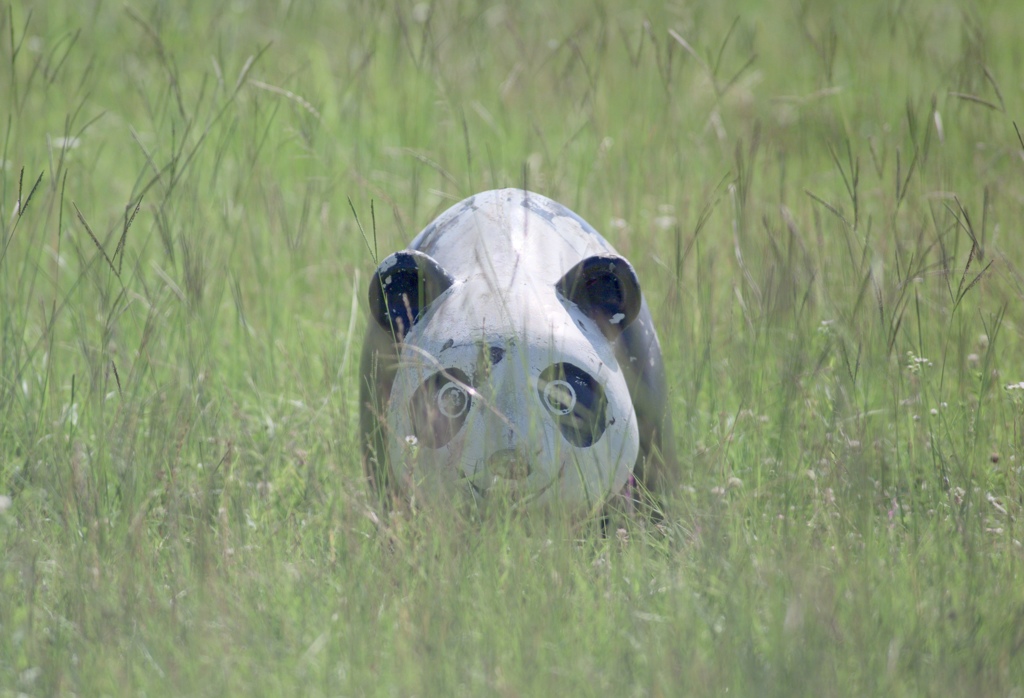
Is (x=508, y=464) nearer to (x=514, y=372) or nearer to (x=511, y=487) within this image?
(x=511, y=487)

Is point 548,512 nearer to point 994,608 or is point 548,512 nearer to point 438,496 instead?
point 438,496

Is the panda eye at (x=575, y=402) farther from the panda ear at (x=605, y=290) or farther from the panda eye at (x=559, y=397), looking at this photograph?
the panda ear at (x=605, y=290)

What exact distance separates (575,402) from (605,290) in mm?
381

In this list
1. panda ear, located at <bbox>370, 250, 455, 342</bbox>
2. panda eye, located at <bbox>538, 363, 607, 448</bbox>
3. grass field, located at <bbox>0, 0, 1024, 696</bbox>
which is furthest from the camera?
panda ear, located at <bbox>370, 250, 455, 342</bbox>

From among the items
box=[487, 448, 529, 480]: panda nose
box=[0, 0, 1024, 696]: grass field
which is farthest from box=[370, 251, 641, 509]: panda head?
box=[0, 0, 1024, 696]: grass field

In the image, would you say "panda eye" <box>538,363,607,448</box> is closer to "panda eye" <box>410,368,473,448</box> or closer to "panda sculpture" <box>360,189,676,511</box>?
"panda sculpture" <box>360,189,676,511</box>

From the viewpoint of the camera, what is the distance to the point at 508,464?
8.45 ft

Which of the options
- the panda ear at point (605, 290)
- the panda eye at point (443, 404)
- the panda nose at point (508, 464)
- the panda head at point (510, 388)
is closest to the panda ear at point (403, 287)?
the panda head at point (510, 388)

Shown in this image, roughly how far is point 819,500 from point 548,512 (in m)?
0.69

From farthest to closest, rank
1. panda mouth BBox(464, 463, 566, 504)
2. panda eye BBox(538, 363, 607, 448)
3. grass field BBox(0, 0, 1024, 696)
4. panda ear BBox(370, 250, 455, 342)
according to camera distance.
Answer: panda ear BBox(370, 250, 455, 342) → panda eye BBox(538, 363, 607, 448) → panda mouth BBox(464, 463, 566, 504) → grass field BBox(0, 0, 1024, 696)

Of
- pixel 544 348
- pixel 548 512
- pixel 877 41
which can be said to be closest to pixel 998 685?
pixel 548 512

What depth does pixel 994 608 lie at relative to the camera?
2.25 m

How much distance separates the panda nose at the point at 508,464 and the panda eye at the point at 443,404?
0.14 meters

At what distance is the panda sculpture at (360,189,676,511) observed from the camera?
2594 mm
